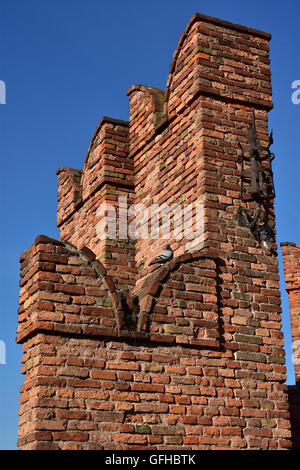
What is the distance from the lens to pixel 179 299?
589 centimetres

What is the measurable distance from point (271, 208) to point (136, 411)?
2509 millimetres

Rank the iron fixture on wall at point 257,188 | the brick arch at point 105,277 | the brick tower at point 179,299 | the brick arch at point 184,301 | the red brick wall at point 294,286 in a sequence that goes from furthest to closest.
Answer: the red brick wall at point 294,286
the iron fixture on wall at point 257,188
the brick arch at point 184,301
the brick arch at point 105,277
the brick tower at point 179,299

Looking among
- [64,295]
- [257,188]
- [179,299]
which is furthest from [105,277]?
[257,188]

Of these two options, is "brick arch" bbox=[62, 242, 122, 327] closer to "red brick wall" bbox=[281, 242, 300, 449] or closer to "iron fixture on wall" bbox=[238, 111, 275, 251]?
"iron fixture on wall" bbox=[238, 111, 275, 251]

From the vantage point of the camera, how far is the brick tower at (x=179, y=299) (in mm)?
5270

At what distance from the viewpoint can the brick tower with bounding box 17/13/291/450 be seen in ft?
17.3

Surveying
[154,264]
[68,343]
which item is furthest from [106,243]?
[68,343]

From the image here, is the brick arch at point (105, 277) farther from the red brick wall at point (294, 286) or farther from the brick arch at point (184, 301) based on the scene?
the red brick wall at point (294, 286)

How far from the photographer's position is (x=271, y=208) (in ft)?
22.1

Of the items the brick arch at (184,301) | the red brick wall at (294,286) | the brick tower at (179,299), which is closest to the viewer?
the brick tower at (179,299)

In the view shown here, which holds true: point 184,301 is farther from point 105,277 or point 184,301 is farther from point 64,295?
point 64,295

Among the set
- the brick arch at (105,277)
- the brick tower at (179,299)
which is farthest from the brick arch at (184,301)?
the brick arch at (105,277)

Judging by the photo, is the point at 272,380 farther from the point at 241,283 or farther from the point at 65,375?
→ the point at 65,375

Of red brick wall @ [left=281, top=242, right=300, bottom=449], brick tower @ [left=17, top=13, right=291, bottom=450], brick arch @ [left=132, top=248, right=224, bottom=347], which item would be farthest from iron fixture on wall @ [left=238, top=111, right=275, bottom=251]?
red brick wall @ [left=281, top=242, right=300, bottom=449]
